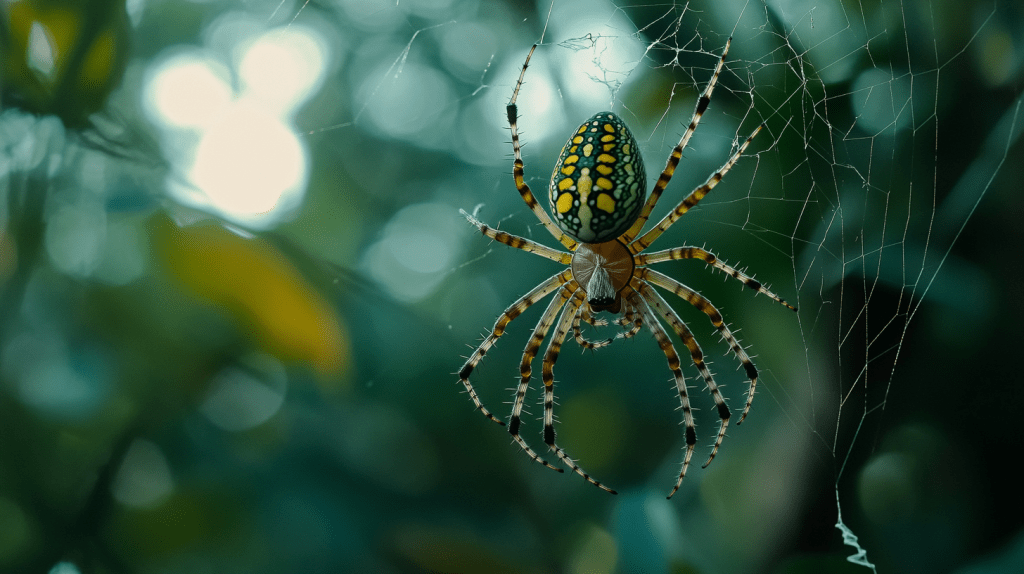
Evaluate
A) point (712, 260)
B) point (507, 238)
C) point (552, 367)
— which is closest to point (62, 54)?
point (507, 238)

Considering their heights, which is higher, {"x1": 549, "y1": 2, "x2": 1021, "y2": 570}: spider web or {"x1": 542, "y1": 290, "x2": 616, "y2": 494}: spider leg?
{"x1": 549, "y1": 2, "x2": 1021, "y2": 570}: spider web

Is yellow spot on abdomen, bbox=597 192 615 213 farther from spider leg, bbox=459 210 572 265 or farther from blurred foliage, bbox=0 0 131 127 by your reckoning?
blurred foliage, bbox=0 0 131 127

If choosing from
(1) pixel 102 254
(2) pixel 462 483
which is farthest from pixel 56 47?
(2) pixel 462 483

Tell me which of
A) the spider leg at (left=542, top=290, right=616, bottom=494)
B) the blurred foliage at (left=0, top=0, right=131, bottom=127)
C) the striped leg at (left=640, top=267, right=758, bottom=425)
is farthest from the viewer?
Answer: the blurred foliage at (left=0, top=0, right=131, bottom=127)

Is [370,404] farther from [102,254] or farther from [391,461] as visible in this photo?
[102,254]

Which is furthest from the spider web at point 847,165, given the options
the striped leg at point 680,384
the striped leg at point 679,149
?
the striped leg at point 680,384

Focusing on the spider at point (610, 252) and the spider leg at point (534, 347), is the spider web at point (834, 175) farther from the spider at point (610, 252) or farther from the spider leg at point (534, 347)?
the spider leg at point (534, 347)

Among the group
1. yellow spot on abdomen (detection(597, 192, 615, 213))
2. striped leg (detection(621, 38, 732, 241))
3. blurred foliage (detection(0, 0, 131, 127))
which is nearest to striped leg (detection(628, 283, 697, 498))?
striped leg (detection(621, 38, 732, 241))
